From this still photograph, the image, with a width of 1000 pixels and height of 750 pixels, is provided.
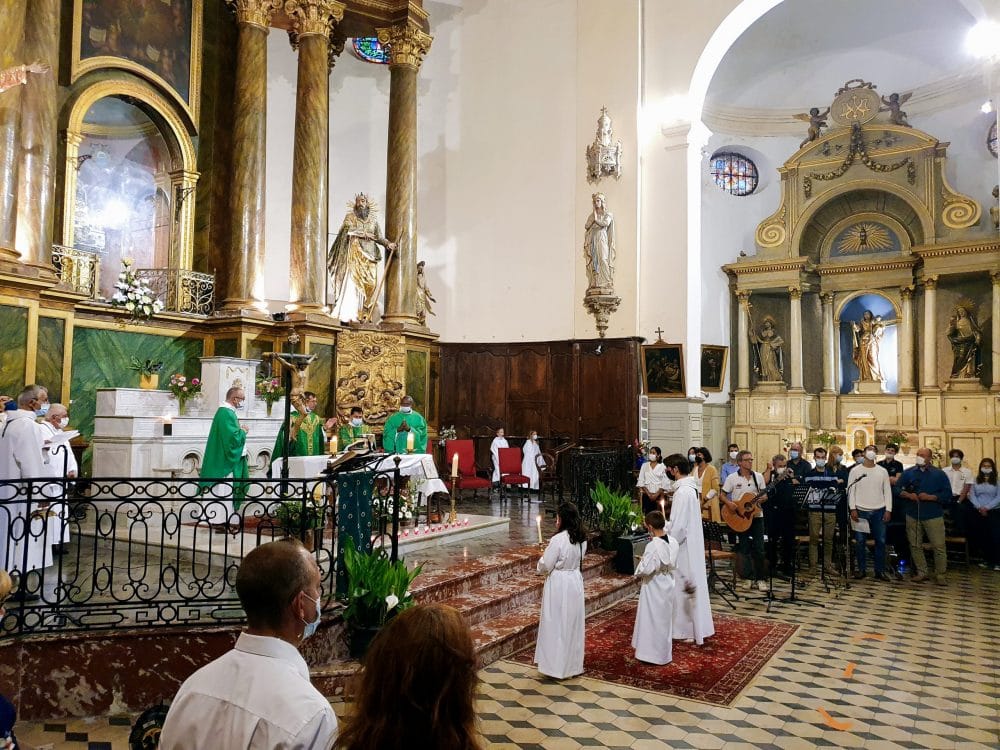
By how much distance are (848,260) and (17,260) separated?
1912 centimetres

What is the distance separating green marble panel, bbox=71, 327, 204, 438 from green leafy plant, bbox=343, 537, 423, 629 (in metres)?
7.55

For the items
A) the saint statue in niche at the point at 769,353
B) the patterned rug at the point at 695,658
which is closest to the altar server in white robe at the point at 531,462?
the patterned rug at the point at 695,658

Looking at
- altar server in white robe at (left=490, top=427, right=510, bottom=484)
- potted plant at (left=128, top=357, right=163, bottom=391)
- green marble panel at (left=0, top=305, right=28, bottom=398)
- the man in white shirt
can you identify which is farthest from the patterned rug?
green marble panel at (left=0, top=305, right=28, bottom=398)

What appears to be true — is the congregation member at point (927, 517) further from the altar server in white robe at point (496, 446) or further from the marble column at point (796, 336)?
the marble column at point (796, 336)

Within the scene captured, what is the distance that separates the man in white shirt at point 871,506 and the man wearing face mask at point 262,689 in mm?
9797

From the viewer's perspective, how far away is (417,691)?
157cm

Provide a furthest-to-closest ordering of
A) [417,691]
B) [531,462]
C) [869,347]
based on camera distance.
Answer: [869,347], [531,462], [417,691]

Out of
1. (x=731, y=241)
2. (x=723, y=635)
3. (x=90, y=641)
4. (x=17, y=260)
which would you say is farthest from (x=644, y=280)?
(x=90, y=641)

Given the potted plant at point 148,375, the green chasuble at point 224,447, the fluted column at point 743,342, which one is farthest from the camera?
the fluted column at point 743,342

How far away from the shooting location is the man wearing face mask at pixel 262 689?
1.68m

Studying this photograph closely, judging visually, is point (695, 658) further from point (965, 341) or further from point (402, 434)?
point (965, 341)

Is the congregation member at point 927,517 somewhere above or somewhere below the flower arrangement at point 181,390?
below

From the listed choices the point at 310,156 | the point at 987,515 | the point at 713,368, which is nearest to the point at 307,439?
→ the point at 310,156

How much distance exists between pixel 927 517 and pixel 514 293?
382 inches
